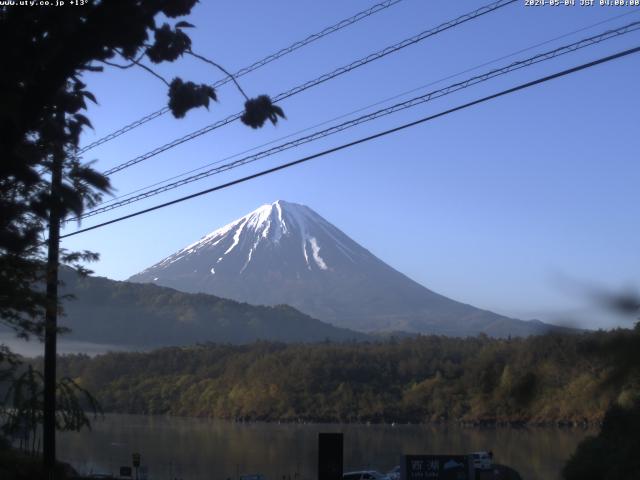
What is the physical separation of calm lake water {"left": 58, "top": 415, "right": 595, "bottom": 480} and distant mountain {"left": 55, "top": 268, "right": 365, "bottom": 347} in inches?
806

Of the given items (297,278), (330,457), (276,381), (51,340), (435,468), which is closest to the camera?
(330,457)

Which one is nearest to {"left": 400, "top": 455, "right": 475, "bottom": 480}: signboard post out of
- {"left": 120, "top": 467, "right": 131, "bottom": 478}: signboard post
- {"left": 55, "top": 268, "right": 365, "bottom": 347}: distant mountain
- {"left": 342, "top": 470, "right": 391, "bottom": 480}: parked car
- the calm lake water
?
the calm lake water

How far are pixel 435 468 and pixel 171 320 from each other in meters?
107

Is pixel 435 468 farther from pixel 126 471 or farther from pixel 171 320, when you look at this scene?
pixel 171 320

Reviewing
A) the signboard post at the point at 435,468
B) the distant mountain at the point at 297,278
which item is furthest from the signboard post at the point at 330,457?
the distant mountain at the point at 297,278

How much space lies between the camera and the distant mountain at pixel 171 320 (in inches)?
3575

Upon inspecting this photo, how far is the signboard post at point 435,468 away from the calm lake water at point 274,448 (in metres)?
9.14

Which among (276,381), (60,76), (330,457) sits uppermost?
(60,76)

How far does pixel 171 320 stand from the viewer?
411 ft

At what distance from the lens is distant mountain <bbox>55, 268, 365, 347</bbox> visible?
3575 inches

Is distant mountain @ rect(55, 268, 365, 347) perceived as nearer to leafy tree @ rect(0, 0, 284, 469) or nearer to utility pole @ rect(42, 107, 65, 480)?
utility pole @ rect(42, 107, 65, 480)

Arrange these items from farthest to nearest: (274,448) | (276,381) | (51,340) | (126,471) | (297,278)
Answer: (297,278)
(276,381)
(274,448)
(126,471)
(51,340)

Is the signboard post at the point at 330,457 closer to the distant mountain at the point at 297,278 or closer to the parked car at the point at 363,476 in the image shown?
the parked car at the point at 363,476

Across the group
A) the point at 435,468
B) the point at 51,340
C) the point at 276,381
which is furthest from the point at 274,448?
the point at 51,340
